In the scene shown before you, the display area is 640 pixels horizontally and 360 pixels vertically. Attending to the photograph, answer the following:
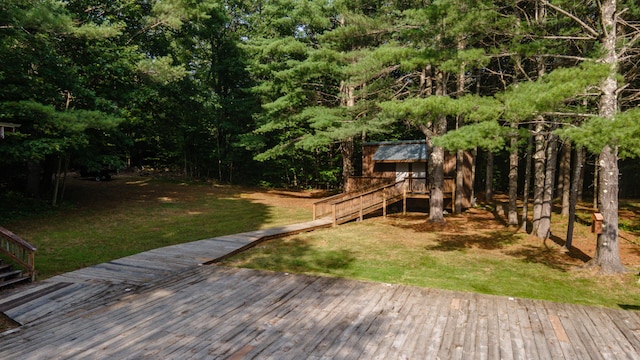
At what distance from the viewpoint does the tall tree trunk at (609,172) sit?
8.05 m

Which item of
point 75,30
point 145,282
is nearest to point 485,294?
point 145,282

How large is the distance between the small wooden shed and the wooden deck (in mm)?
12097

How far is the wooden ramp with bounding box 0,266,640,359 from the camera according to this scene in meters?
5.00

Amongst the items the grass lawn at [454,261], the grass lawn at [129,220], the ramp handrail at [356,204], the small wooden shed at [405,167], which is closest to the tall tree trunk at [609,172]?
the grass lawn at [454,261]

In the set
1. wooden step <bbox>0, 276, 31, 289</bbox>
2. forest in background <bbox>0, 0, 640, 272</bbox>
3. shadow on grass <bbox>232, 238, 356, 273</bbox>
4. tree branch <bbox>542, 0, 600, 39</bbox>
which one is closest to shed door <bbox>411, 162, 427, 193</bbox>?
forest in background <bbox>0, 0, 640, 272</bbox>

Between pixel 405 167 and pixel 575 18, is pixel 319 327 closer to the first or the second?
pixel 575 18

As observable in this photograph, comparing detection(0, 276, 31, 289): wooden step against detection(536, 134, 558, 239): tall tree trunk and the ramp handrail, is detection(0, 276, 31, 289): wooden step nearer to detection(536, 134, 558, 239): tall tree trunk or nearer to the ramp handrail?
the ramp handrail

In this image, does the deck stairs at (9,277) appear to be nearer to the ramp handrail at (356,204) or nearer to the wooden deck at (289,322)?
the wooden deck at (289,322)

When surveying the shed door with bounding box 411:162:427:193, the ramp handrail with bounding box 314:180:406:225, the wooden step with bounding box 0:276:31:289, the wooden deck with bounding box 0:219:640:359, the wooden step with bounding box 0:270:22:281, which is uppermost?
the shed door with bounding box 411:162:427:193

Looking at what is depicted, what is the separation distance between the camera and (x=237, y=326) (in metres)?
5.80

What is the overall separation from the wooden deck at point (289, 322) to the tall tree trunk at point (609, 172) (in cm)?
247

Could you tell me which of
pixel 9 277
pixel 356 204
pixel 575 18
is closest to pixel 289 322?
pixel 9 277

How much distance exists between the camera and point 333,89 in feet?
78.6

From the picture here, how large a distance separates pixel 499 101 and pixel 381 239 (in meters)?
6.26
